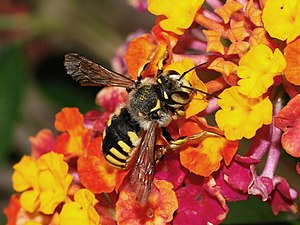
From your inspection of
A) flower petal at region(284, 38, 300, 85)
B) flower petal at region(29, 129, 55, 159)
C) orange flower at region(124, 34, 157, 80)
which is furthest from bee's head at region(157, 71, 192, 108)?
flower petal at region(29, 129, 55, 159)

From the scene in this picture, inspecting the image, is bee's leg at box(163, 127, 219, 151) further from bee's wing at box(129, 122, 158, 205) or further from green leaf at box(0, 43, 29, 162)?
green leaf at box(0, 43, 29, 162)

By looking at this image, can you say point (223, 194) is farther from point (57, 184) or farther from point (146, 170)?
point (57, 184)

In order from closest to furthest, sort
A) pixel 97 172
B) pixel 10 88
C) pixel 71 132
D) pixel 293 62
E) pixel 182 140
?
pixel 293 62, pixel 182 140, pixel 97 172, pixel 71 132, pixel 10 88

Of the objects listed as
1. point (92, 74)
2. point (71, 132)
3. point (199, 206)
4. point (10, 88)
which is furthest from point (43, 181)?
point (10, 88)

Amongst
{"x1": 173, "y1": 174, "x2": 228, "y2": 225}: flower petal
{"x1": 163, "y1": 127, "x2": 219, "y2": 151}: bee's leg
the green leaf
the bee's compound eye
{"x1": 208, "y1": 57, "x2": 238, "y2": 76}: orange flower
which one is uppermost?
{"x1": 208, "y1": 57, "x2": 238, "y2": 76}: orange flower

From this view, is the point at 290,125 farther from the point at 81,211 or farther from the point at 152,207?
the point at 81,211

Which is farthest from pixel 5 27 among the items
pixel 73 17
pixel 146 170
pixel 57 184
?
pixel 146 170
